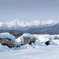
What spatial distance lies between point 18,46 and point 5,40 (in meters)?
2.68

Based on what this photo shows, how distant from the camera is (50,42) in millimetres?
32781

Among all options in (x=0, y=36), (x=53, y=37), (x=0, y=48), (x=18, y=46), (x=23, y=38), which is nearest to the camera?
(x=0, y=48)

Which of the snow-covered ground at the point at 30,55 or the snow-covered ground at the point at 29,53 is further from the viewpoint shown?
the snow-covered ground at the point at 29,53

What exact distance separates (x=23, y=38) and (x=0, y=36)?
8.95 m

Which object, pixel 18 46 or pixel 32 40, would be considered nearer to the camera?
pixel 18 46

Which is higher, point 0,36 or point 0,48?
point 0,36

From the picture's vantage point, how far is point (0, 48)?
14.3m

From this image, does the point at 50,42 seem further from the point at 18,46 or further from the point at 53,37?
the point at 18,46

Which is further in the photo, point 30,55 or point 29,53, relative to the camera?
point 29,53

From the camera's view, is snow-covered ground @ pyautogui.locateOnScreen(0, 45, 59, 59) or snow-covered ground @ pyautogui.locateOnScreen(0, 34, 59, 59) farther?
snow-covered ground @ pyautogui.locateOnScreen(0, 34, 59, 59)

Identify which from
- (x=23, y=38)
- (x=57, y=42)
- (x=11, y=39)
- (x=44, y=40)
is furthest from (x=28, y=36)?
(x=57, y=42)

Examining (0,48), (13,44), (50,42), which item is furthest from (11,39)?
(50,42)

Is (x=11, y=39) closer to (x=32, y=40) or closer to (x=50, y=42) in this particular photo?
(x=32, y=40)

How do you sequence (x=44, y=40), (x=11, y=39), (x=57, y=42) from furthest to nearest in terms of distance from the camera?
(x=57, y=42)
(x=44, y=40)
(x=11, y=39)
